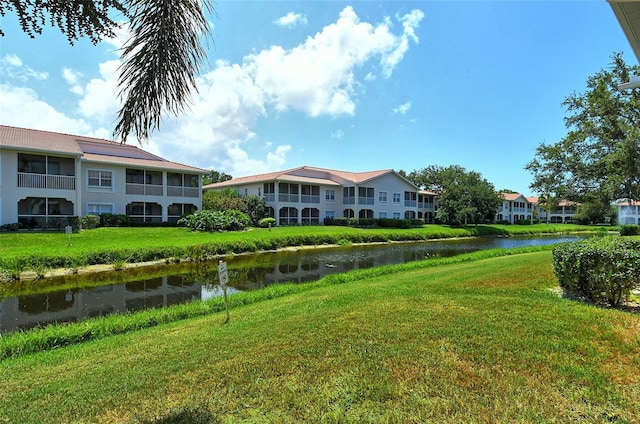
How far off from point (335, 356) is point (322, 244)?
2427 centimetres

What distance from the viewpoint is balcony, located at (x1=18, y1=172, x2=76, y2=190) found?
2366 cm

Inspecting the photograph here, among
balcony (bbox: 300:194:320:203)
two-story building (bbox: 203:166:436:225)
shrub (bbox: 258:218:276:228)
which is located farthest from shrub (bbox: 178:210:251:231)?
balcony (bbox: 300:194:320:203)

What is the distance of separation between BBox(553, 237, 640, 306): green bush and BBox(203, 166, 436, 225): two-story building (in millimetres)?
31442

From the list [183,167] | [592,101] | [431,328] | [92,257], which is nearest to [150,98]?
[431,328]

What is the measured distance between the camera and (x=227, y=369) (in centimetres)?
445

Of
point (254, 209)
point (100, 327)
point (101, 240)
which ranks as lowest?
point (100, 327)

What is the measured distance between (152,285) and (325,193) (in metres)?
30.1

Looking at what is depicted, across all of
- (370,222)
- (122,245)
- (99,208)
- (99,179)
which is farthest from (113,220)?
(370,222)

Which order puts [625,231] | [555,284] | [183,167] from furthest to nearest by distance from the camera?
[625,231] → [183,167] → [555,284]

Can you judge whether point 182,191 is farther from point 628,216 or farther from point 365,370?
point 628,216

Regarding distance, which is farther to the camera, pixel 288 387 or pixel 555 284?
pixel 555 284

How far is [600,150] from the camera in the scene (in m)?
19.6

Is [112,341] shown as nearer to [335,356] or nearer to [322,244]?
[335,356]

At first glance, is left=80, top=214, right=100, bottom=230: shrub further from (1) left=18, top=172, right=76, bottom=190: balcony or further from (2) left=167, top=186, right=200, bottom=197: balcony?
(2) left=167, top=186, right=200, bottom=197: balcony
